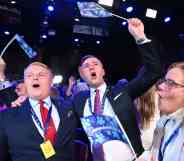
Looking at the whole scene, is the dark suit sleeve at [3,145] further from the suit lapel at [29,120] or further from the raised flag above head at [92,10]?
the raised flag above head at [92,10]

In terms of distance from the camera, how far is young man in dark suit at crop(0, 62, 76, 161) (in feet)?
10.7

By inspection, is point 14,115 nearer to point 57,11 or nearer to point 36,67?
point 36,67

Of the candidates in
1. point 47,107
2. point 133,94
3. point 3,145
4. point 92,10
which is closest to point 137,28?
point 92,10

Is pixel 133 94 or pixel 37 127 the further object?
pixel 133 94

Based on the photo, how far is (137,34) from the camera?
3688 millimetres

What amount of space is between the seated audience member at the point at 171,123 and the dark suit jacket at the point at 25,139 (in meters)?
0.81

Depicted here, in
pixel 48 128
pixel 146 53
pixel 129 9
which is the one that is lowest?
pixel 48 128

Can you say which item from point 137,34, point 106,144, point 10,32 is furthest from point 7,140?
point 10,32

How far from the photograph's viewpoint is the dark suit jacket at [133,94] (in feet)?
12.1

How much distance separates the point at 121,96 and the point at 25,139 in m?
0.95

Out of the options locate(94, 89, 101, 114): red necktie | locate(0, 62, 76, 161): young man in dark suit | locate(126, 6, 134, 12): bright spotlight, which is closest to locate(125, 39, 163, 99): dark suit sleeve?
locate(94, 89, 101, 114): red necktie

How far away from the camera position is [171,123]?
2.63 meters

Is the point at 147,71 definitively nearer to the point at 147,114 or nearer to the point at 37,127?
the point at 147,114

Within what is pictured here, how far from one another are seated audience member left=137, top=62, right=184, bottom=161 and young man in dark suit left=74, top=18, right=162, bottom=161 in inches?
33.2
